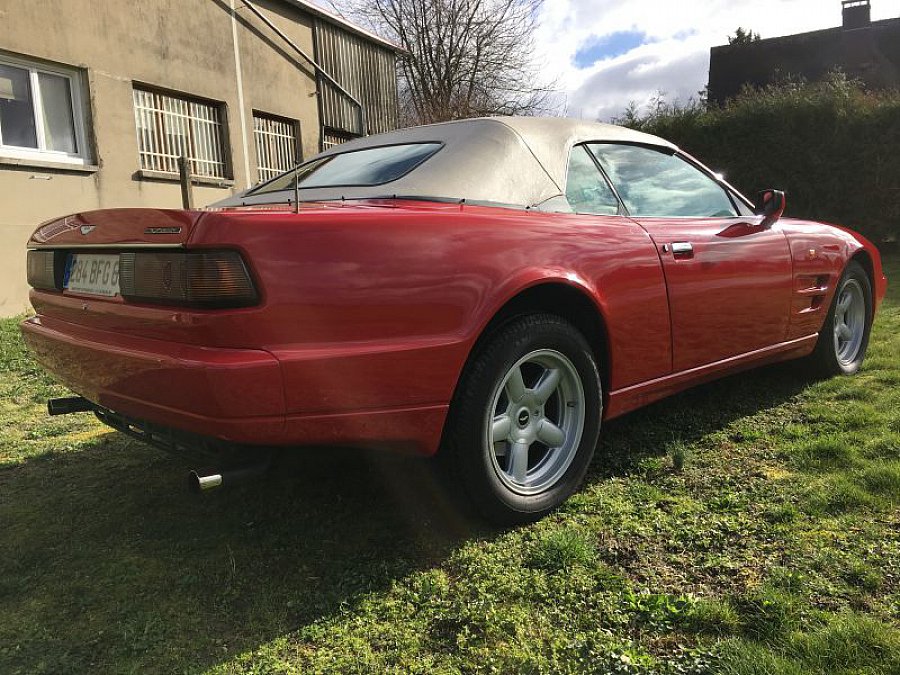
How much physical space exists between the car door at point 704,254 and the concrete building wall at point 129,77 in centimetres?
645

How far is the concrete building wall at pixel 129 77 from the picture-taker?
22.3ft

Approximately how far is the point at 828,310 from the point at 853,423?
0.89 metres

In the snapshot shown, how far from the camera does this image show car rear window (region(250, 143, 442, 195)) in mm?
2514

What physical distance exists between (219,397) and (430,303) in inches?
25.6

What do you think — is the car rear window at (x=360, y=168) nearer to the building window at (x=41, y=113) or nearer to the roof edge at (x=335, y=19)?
the building window at (x=41, y=113)

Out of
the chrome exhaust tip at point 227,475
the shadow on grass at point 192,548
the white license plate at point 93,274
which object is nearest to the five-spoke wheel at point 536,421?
the shadow on grass at point 192,548

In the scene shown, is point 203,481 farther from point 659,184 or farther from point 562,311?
point 659,184

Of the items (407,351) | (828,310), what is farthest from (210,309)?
(828,310)

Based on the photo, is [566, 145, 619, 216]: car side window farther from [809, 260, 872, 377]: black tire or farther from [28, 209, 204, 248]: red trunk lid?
[809, 260, 872, 377]: black tire

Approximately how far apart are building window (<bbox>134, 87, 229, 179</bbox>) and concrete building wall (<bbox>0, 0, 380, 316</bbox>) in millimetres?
177

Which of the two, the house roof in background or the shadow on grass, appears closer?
the shadow on grass

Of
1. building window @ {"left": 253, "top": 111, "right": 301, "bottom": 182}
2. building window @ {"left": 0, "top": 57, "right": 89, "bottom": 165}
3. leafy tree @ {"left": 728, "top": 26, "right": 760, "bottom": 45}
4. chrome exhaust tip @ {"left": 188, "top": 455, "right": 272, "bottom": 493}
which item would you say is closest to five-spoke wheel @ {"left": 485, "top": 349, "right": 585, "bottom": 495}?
chrome exhaust tip @ {"left": 188, "top": 455, "right": 272, "bottom": 493}

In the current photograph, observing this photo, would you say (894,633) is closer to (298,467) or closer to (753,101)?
(298,467)

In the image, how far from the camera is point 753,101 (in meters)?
11.6
